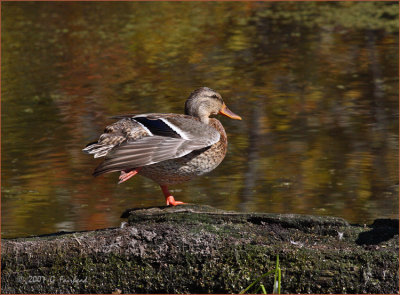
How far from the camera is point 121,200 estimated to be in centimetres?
702

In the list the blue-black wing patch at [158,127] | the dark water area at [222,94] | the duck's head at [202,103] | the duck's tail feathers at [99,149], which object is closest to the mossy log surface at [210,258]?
the duck's tail feathers at [99,149]

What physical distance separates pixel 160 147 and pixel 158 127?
22 centimetres

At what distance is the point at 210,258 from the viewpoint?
4789 mm

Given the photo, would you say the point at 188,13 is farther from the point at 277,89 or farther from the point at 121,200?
Answer: the point at 121,200

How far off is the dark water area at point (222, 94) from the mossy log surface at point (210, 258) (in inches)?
57.4

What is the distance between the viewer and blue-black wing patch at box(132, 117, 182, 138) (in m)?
5.78

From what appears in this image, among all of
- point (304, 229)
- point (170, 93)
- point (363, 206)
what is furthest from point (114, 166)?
point (170, 93)

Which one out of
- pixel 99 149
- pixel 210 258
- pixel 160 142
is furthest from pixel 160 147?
pixel 210 258

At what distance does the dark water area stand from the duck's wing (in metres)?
0.98

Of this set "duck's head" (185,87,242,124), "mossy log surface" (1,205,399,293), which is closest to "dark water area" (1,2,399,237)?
"duck's head" (185,87,242,124)

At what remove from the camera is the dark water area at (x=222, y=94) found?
6.99m

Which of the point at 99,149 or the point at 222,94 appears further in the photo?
the point at 222,94

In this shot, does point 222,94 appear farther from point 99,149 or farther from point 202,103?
point 99,149

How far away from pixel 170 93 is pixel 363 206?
4390 millimetres
